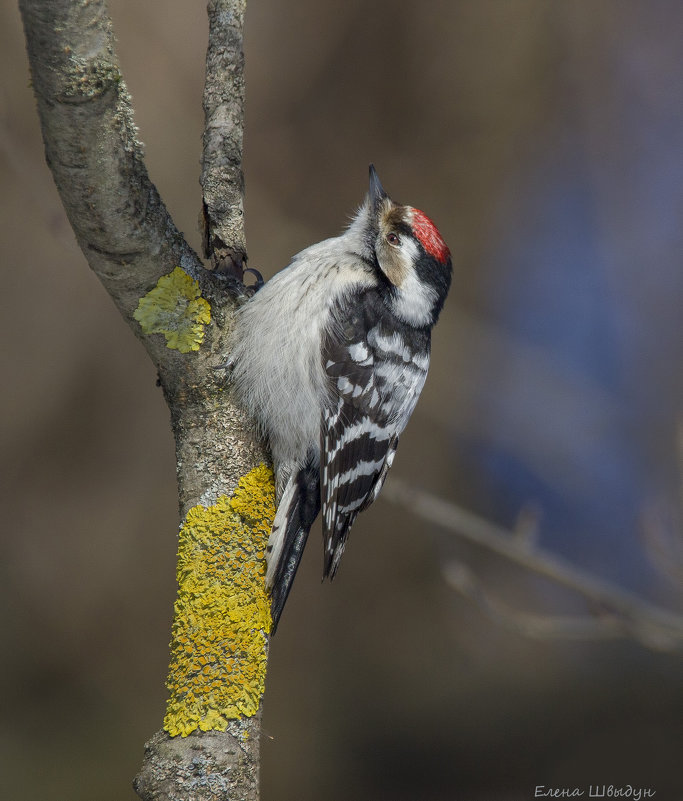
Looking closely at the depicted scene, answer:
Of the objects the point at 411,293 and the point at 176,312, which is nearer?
the point at 176,312

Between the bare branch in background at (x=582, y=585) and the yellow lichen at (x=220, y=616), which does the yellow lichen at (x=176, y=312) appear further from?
the bare branch in background at (x=582, y=585)

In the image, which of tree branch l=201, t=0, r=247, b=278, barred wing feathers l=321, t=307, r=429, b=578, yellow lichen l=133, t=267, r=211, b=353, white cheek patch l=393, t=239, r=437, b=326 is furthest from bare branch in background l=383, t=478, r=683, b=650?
tree branch l=201, t=0, r=247, b=278

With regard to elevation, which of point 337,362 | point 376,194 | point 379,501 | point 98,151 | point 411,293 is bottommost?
point 379,501

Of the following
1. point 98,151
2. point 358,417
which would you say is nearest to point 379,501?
point 358,417

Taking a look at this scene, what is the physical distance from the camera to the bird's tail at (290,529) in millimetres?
2346

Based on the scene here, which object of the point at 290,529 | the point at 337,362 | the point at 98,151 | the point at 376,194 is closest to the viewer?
the point at 98,151

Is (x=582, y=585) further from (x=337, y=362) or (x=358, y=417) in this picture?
(x=337, y=362)

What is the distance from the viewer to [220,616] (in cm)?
207

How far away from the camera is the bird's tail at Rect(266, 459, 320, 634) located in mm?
2346

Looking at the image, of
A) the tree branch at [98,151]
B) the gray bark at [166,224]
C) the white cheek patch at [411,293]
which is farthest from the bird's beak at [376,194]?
the tree branch at [98,151]

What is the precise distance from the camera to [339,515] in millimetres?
2803

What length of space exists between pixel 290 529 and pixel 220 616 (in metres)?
0.47

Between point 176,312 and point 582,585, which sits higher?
point 176,312

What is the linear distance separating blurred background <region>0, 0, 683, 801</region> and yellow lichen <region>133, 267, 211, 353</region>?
7.36 ft
